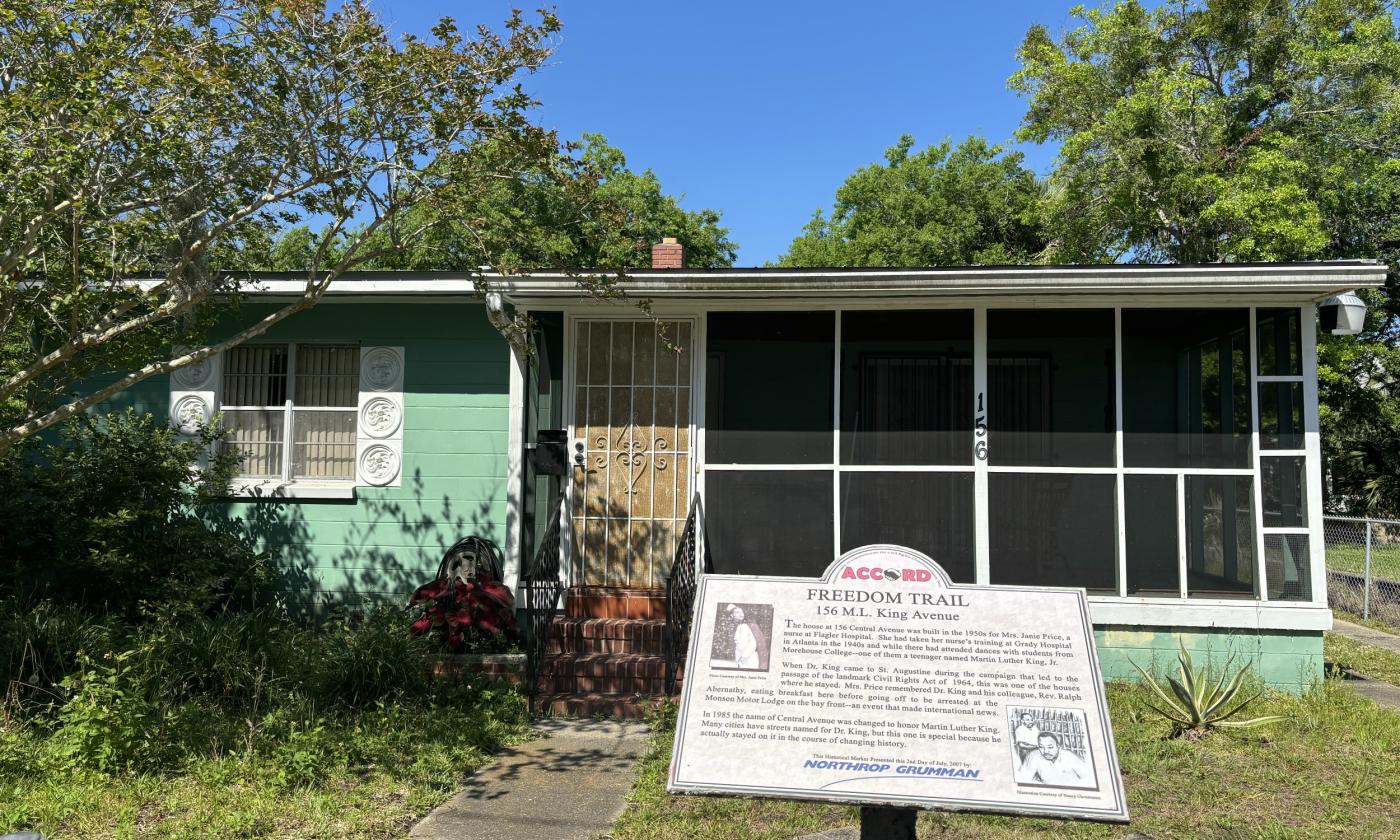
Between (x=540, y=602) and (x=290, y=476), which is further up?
(x=290, y=476)

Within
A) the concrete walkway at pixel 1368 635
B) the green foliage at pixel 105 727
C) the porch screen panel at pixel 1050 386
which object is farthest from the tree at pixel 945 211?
the green foliage at pixel 105 727

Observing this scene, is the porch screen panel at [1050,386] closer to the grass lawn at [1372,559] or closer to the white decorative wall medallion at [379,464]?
the white decorative wall medallion at [379,464]

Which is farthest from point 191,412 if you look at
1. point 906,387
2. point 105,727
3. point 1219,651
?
point 1219,651

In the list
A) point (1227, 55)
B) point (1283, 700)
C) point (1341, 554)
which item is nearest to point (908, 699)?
point (1283, 700)

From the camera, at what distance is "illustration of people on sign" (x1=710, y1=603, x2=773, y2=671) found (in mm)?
3408

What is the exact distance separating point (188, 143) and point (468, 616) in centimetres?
378

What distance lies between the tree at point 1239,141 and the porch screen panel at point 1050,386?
11.6m

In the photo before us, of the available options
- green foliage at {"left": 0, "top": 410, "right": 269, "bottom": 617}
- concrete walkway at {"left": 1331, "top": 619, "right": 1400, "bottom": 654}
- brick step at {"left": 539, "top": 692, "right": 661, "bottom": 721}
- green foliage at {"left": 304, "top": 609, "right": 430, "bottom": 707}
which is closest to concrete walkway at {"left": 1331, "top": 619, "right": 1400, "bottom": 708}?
concrete walkway at {"left": 1331, "top": 619, "right": 1400, "bottom": 654}

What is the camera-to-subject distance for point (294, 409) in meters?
8.72

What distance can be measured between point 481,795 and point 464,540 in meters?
3.33

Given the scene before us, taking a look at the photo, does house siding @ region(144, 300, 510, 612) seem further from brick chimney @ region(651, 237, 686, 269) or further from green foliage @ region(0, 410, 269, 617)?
brick chimney @ region(651, 237, 686, 269)

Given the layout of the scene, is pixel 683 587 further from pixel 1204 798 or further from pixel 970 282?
pixel 1204 798

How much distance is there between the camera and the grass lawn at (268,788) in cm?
450

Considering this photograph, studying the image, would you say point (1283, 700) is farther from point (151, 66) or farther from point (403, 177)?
point (151, 66)
